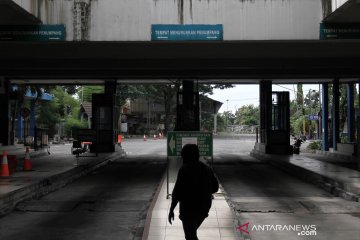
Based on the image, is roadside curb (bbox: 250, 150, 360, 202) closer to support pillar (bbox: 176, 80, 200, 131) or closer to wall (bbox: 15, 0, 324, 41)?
wall (bbox: 15, 0, 324, 41)

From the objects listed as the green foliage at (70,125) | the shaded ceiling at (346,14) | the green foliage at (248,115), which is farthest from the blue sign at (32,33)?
the green foliage at (248,115)

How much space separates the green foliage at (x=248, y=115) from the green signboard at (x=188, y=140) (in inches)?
4349

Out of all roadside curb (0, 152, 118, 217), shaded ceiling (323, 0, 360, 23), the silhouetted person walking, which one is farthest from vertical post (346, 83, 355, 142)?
the silhouetted person walking

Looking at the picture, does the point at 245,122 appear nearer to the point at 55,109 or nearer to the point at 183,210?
the point at 55,109

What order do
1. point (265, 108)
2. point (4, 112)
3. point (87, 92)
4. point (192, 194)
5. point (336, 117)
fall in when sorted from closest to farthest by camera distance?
point (192, 194) < point (265, 108) < point (4, 112) < point (336, 117) < point (87, 92)

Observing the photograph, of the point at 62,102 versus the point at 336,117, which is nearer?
the point at 336,117

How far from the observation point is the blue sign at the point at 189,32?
1428 cm

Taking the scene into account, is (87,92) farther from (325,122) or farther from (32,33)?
(32,33)

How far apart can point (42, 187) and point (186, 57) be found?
24.1 feet

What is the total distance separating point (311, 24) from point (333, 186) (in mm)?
4734

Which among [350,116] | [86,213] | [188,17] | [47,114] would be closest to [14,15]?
[188,17]

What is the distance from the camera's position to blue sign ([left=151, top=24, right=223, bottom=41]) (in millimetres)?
14281

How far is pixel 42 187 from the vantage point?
1465cm

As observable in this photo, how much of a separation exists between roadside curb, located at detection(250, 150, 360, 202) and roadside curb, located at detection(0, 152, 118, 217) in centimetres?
816
